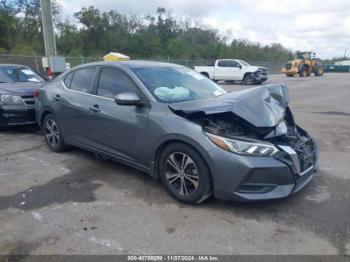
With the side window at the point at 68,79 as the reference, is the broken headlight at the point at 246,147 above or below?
below

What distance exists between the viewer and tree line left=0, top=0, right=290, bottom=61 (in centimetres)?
3841

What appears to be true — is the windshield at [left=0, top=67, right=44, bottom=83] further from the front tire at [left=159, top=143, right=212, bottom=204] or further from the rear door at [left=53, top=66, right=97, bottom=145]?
the front tire at [left=159, top=143, right=212, bottom=204]

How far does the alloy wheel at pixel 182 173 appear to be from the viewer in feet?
12.4

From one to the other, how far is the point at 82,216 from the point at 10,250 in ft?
2.60

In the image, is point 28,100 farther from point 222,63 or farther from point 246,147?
point 222,63

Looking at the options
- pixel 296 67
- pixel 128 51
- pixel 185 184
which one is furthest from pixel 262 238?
pixel 128 51

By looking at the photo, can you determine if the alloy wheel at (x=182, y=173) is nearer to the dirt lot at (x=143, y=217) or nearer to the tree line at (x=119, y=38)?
the dirt lot at (x=143, y=217)

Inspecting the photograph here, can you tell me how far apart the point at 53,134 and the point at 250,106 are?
3690mm

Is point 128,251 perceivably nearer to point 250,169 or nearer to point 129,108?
point 250,169

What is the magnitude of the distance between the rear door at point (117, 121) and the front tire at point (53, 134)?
1071 millimetres

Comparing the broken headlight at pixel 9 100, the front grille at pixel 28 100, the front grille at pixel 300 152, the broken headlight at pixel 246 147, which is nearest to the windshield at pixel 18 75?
the broken headlight at pixel 9 100

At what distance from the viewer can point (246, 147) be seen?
347 centimetres

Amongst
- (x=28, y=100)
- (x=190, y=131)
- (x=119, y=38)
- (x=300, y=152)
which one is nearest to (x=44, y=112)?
(x=28, y=100)

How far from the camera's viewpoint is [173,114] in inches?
155
